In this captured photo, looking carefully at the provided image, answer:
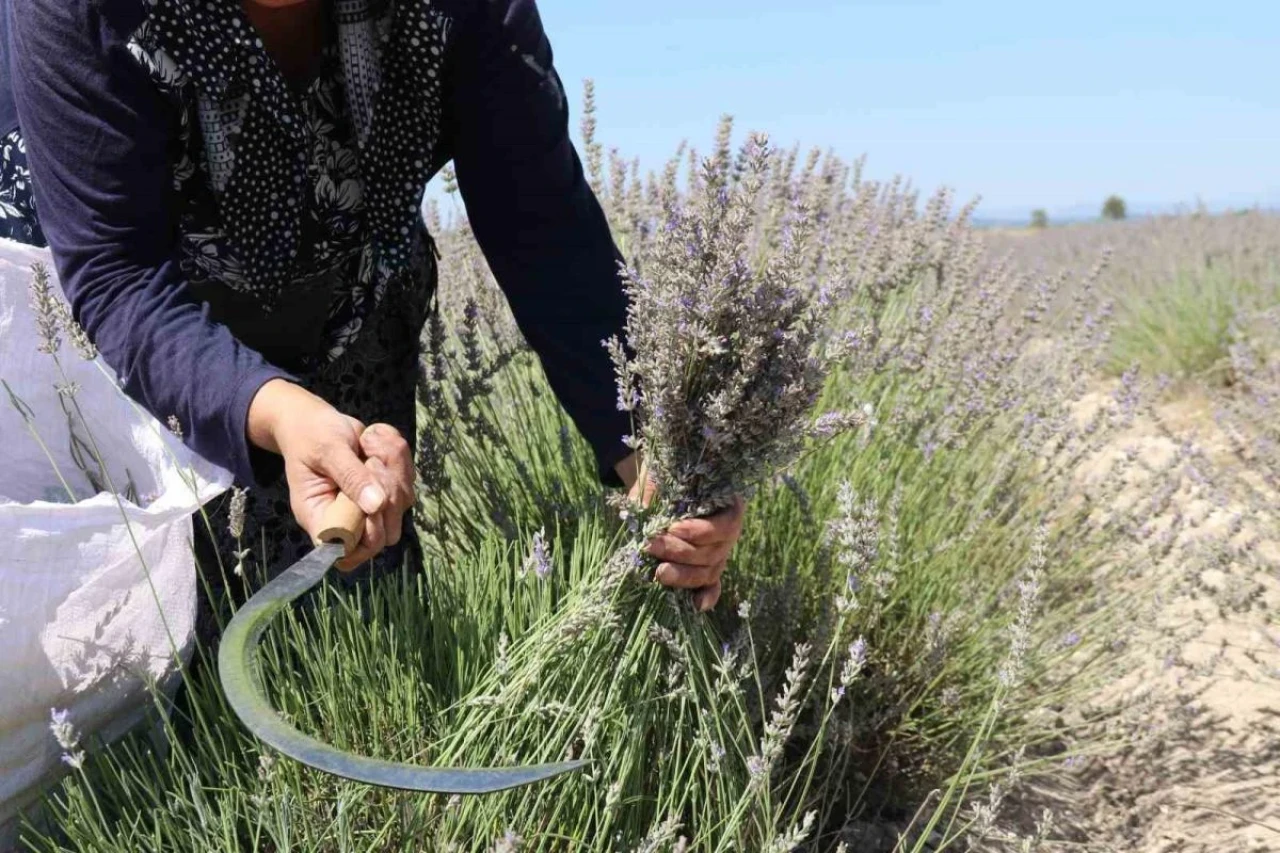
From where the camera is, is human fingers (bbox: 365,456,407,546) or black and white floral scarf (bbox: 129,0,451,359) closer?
human fingers (bbox: 365,456,407,546)

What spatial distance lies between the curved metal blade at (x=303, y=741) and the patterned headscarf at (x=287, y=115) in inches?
28.7

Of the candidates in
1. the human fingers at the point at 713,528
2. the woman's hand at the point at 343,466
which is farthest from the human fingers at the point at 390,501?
the human fingers at the point at 713,528

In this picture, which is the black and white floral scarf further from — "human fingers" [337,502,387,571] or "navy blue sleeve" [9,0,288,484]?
"human fingers" [337,502,387,571]

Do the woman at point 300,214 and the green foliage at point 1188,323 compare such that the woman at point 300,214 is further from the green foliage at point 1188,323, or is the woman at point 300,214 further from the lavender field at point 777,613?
the green foliage at point 1188,323

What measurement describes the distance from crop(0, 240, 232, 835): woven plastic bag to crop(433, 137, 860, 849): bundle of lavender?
422mm

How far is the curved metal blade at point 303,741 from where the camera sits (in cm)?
106

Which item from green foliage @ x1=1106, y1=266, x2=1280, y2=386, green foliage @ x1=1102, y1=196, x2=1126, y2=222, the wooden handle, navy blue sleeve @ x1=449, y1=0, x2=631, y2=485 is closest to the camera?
the wooden handle

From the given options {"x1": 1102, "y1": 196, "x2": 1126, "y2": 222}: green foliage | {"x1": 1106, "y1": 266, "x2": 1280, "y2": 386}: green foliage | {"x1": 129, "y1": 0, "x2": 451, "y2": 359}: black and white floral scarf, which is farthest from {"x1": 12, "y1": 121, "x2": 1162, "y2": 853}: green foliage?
{"x1": 1102, "y1": 196, "x2": 1126, "y2": 222}: green foliage

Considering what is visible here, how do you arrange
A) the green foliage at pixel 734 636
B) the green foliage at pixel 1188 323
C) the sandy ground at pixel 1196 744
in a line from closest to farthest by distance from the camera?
the green foliage at pixel 734 636
the sandy ground at pixel 1196 744
the green foliage at pixel 1188 323

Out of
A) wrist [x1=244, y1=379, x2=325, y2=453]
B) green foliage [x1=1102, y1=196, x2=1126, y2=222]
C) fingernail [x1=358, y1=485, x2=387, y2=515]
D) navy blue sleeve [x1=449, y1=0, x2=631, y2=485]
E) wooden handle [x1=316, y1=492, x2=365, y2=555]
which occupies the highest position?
navy blue sleeve [x1=449, y1=0, x2=631, y2=485]

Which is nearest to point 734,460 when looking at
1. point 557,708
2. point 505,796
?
point 557,708

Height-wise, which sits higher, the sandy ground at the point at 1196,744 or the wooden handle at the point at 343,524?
the wooden handle at the point at 343,524

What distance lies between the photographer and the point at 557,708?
1328mm

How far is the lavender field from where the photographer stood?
4.47 feet
